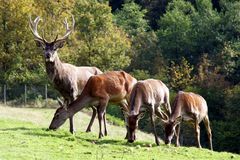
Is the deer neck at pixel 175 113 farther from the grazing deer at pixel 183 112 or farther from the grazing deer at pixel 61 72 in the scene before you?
the grazing deer at pixel 61 72

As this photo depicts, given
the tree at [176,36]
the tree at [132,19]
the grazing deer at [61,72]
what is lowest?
the grazing deer at [61,72]

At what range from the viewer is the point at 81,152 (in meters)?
15.5

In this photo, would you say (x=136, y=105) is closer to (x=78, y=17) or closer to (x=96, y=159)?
(x=96, y=159)

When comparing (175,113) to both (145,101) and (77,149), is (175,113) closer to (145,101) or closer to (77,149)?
(145,101)

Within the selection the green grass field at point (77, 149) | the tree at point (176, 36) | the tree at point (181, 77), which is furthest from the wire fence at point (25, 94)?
the green grass field at point (77, 149)

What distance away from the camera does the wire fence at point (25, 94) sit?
47.1 m

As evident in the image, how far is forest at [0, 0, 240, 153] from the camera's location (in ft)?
143

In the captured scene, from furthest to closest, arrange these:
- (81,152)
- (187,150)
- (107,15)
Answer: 1. (107,15)
2. (187,150)
3. (81,152)

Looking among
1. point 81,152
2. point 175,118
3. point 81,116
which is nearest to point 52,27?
point 81,116

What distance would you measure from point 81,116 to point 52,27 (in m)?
9.25

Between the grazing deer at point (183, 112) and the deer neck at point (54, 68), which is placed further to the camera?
the deer neck at point (54, 68)

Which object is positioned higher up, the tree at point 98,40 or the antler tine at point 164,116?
the tree at point 98,40

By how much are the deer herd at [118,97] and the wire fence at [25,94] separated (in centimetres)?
2613

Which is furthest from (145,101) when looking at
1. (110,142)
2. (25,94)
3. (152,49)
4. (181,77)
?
(152,49)
